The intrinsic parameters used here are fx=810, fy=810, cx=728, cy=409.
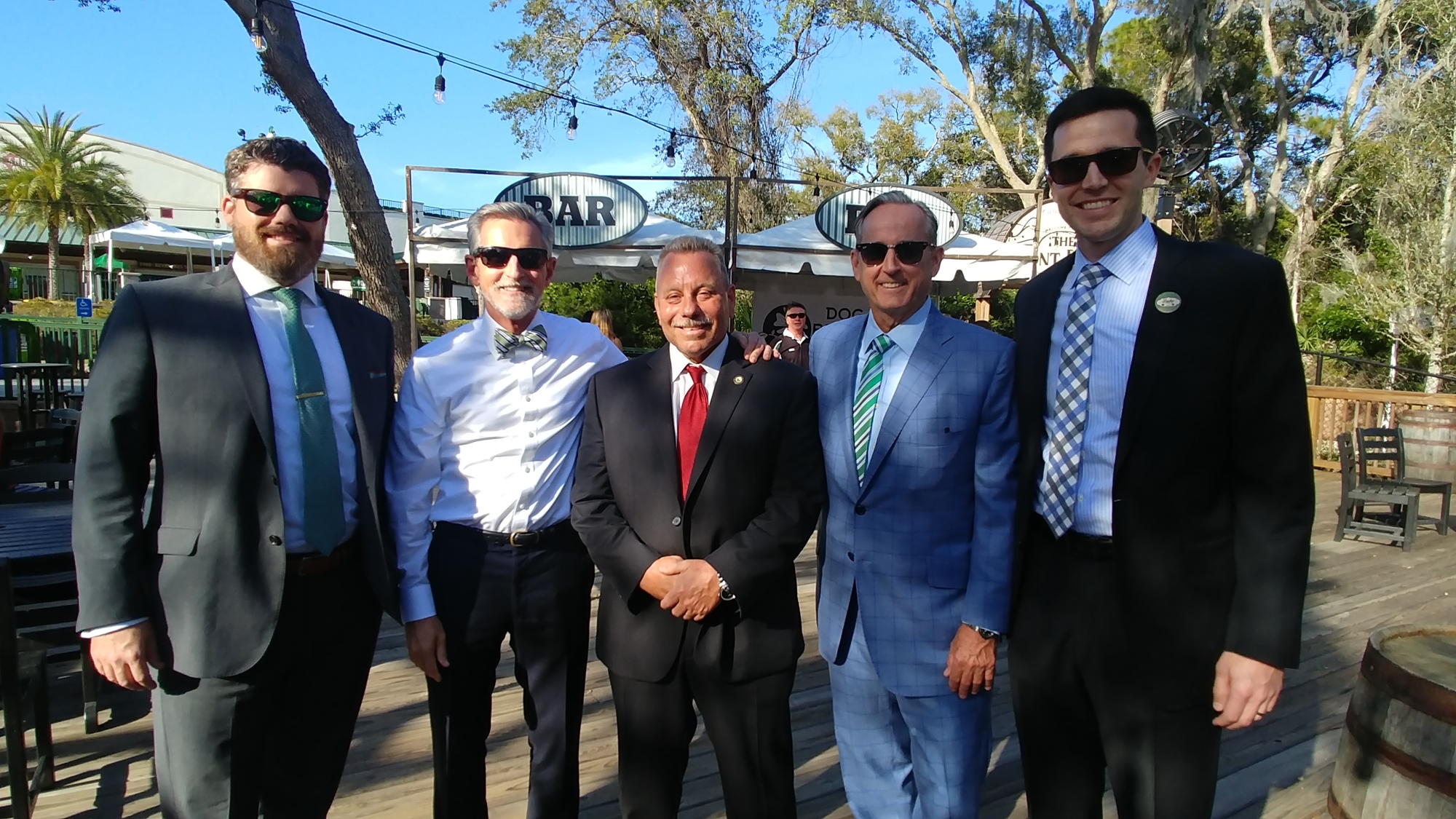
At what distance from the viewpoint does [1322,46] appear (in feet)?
66.4

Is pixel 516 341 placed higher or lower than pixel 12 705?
higher

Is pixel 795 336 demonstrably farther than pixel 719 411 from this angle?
Yes

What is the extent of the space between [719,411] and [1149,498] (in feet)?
3.10

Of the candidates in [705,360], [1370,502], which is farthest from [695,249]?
[1370,502]

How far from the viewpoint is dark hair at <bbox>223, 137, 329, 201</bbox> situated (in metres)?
1.83

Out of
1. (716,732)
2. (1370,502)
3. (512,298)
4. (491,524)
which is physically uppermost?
(512,298)

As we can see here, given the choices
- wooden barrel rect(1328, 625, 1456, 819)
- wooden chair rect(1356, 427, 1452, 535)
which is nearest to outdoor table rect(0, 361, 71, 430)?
wooden barrel rect(1328, 625, 1456, 819)

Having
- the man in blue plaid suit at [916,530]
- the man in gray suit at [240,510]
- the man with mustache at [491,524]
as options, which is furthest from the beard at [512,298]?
the man in blue plaid suit at [916,530]

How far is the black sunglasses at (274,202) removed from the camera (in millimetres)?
1820

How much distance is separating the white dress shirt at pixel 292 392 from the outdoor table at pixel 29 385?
19.9ft

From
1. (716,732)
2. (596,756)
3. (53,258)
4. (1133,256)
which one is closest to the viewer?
(1133,256)

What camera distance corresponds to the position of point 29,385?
7.33 metres

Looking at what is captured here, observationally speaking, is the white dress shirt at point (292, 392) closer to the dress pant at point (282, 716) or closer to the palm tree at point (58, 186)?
the dress pant at point (282, 716)

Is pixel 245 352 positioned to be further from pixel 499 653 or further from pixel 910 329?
pixel 910 329
